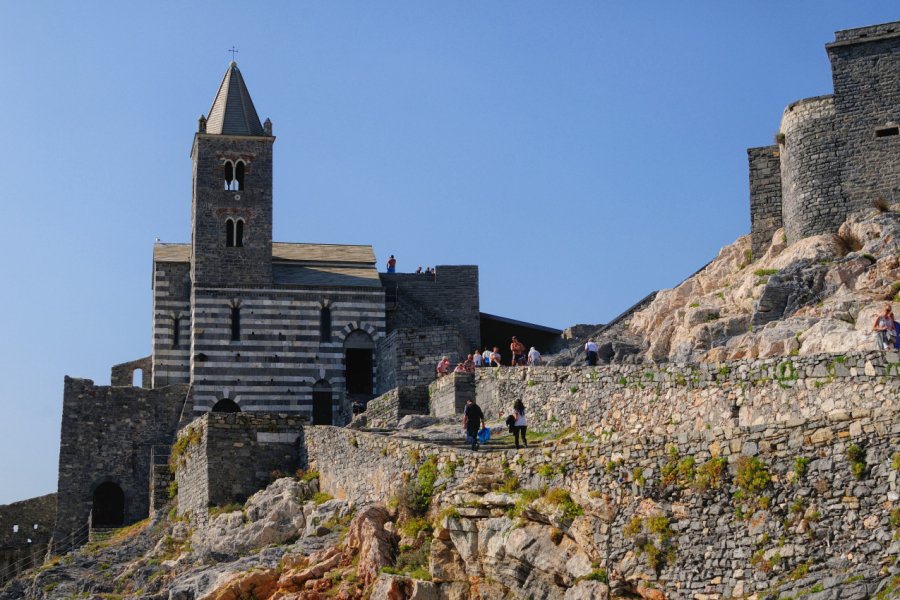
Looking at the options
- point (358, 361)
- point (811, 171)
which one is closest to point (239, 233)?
point (358, 361)

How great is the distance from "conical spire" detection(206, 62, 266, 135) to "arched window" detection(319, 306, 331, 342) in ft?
20.7

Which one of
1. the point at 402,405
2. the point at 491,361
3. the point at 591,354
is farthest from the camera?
the point at 491,361

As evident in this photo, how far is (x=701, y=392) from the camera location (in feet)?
105

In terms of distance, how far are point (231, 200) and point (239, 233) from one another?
1.12 m

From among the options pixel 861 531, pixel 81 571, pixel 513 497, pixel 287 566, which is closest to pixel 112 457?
pixel 81 571

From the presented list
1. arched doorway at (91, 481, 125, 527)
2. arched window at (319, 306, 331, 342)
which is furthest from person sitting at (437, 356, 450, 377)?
arched doorway at (91, 481, 125, 527)

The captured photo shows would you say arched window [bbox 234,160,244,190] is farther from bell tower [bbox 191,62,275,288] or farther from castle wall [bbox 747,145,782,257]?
castle wall [bbox 747,145,782,257]

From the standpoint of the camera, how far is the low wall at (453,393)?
41656 mm

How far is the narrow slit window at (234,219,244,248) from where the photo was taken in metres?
54.0

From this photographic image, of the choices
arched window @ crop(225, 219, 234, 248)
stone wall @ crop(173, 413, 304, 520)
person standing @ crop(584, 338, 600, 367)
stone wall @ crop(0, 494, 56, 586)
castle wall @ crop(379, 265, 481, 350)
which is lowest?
stone wall @ crop(0, 494, 56, 586)

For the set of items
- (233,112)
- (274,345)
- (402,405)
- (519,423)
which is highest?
(233,112)

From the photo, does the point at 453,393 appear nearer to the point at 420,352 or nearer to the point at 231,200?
the point at 420,352

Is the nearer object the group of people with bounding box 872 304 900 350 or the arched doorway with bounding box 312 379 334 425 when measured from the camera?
A: the group of people with bounding box 872 304 900 350

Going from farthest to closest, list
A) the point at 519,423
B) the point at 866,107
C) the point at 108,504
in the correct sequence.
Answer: the point at 108,504, the point at 866,107, the point at 519,423
